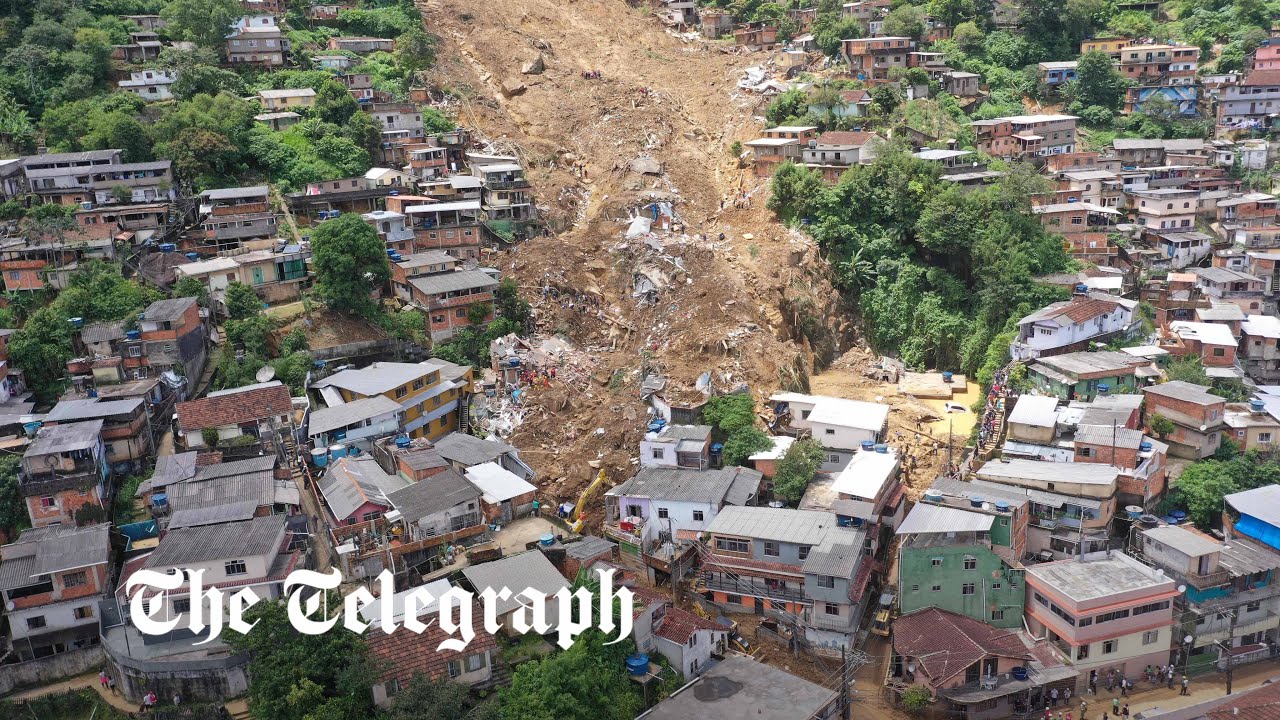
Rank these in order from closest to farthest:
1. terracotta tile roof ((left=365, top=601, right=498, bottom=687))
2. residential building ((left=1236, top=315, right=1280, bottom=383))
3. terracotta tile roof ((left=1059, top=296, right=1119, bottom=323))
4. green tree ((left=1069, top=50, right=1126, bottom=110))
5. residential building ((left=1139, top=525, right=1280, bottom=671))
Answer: terracotta tile roof ((left=365, top=601, right=498, bottom=687))
residential building ((left=1139, top=525, right=1280, bottom=671))
terracotta tile roof ((left=1059, top=296, right=1119, bottom=323))
residential building ((left=1236, top=315, right=1280, bottom=383))
green tree ((left=1069, top=50, right=1126, bottom=110))

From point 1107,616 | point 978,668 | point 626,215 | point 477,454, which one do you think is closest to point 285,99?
point 626,215

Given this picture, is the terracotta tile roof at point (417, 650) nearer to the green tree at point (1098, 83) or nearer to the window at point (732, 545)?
the window at point (732, 545)

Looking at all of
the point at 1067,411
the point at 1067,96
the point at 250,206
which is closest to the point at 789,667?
the point at 1067,411

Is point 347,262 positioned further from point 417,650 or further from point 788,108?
point 788,108

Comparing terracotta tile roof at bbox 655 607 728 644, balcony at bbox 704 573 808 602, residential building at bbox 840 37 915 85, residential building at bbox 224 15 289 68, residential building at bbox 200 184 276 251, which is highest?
residential building at bbox 224 15 289 68

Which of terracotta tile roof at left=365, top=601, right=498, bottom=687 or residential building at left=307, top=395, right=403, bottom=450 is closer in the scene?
terracotta tile roof at left=365, top=601, right=498, bottom=687

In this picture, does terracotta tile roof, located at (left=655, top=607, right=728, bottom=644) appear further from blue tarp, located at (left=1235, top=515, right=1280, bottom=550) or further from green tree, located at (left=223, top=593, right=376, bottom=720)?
blue tarp, located at (left=1235, top=515, right=1280, bottom=550)

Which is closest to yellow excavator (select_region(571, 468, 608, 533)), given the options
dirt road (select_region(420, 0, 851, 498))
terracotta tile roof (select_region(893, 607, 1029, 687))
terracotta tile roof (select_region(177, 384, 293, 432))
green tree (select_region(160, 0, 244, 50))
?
dirt road (select_region(420, 0, 851, 498))
